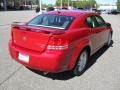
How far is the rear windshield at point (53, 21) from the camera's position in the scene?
5531mm

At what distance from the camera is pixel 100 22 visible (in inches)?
292

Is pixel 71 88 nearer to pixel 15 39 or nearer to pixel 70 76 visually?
pixel 70 76

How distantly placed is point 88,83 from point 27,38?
170 centimetres

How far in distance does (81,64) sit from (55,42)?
54.5 inches

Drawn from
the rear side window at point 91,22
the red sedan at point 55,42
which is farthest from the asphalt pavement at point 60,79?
the rear side window at point 91,22

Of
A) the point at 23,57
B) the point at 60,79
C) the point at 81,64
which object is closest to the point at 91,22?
the point at 81,64

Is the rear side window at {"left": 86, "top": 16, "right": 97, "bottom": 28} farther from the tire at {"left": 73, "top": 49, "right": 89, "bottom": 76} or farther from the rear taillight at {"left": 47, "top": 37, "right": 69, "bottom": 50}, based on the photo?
the rear taillight at {"left": 47, "top": 37, "right": 69, "bottom": 50}

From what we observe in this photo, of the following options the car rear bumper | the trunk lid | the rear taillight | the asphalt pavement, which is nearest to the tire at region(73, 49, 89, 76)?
the asphalt pavement

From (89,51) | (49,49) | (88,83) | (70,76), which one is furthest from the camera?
(89,51)

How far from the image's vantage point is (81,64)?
5.73 metres

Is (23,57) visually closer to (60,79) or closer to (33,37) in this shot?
(33,37)

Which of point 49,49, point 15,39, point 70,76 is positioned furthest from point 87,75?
point 15,39

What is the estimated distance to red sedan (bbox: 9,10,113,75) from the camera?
464cm

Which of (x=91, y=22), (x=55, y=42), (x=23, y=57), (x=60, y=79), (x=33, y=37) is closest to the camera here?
(x=55, y=42)
